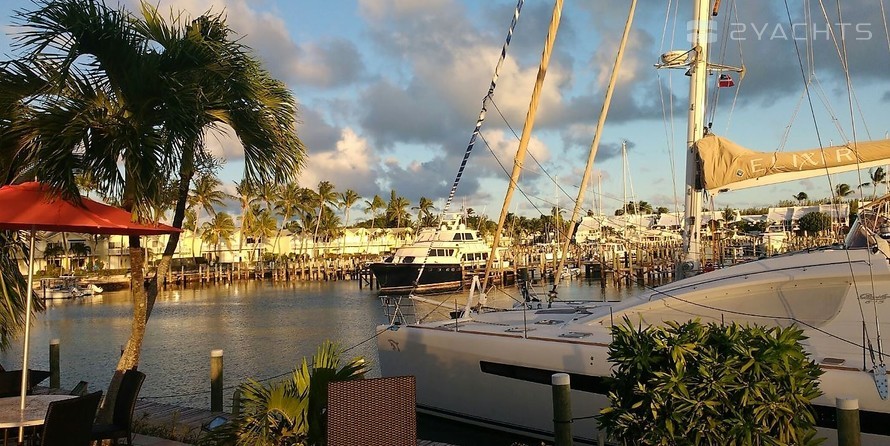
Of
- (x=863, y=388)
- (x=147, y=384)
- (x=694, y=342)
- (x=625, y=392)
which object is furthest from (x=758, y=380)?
(x=147, y=384)

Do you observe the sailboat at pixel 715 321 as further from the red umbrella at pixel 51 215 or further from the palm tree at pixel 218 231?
the palm tree at pixel 218 231

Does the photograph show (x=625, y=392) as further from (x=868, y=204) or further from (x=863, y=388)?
(x=868, y=204)

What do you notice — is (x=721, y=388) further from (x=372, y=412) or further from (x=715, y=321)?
(x=715, y=321)

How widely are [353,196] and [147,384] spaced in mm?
89479

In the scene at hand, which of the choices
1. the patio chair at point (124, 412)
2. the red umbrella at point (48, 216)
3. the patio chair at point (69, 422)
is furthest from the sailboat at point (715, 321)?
the patio chair at point (69, 422)

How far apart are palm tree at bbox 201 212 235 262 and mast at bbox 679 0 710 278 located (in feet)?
274

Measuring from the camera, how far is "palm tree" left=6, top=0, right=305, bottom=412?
269 inches

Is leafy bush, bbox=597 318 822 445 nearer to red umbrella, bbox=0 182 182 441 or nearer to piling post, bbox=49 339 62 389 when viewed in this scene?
red umbrella, bbox=0 182 182 441

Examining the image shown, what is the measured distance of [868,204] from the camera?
9375 millimetres

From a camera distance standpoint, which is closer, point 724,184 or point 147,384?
point 724,184

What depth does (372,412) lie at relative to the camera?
5273mm

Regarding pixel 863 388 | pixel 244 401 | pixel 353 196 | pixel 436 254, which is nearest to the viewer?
pixel 244 401

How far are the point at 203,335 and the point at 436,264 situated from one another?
2574 cm

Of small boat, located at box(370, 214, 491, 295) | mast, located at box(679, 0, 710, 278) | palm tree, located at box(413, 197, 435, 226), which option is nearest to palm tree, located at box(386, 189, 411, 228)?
palm tree, located at box(413, 197, 435, 226)
